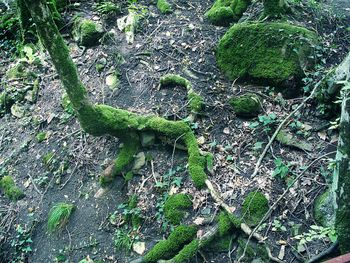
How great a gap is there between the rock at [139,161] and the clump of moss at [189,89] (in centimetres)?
112

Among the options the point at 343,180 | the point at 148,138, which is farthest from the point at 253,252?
the point at 148,138

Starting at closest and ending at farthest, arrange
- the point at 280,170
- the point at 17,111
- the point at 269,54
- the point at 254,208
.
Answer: the point at 254,208
the point at 280,170
the point at 269,54
the point at 17,111

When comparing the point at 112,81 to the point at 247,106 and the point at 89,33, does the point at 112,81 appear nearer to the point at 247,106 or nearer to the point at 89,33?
the point at 89,33

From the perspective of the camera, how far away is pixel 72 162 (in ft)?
21.4

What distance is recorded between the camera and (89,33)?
808 cm

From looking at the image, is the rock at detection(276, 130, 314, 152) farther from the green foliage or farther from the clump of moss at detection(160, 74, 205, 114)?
the green foliage

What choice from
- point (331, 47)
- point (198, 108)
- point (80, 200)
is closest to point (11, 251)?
point (80, 200)

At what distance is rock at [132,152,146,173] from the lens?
6.01 m

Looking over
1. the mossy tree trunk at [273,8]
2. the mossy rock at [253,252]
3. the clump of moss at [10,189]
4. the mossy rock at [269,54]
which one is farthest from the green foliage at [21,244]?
the mossy tree trunk at [273,8]

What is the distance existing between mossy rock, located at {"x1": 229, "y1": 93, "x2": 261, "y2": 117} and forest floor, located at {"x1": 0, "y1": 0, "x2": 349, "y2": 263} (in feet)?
0.39

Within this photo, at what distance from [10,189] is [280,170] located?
4.65 m

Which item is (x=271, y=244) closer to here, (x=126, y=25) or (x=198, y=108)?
(x=198, y=108)

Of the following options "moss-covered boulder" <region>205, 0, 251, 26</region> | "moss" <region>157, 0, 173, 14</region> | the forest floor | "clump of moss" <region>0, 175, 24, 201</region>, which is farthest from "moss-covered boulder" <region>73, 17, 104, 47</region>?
"clump of moss" <region>0, 175, 24, 201</region>

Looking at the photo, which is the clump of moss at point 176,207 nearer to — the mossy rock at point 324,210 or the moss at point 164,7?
the mossy rock at point 324,210
